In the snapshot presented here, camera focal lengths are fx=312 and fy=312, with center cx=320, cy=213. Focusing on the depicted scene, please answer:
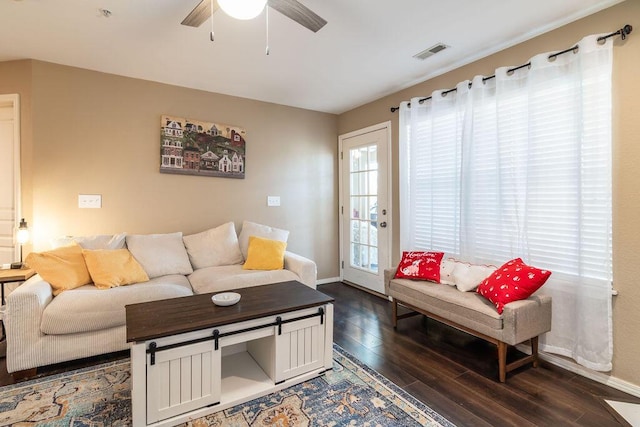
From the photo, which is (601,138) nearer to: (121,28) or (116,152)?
(121,28)

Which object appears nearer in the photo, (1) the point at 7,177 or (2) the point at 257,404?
(2) the point at 257,404

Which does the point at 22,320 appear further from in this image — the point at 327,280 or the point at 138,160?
the point at 327,280

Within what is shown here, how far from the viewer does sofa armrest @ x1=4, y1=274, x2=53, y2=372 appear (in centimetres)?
204

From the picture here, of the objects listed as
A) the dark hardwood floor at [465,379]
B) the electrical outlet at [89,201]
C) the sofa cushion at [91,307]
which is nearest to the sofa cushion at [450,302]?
→ the dark hardwood floor at [465,379]

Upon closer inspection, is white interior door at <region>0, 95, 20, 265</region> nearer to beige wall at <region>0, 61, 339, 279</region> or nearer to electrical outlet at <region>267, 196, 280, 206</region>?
beige wall at <region>0, 61, 339, 279</region>

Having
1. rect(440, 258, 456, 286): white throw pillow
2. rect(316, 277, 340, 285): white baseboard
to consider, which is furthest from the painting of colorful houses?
rect(440, 258, 456, 286): white throw pillow

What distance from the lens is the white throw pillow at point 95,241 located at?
281 cm

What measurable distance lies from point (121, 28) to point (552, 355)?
412 centimetres

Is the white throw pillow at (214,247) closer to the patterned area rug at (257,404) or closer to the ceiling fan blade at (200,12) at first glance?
the patterned area rug at (257,404)

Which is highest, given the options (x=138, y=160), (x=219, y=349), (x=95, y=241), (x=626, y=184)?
(x=138, y=160)

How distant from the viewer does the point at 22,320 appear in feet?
6.77

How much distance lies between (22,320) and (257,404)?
5.48ft

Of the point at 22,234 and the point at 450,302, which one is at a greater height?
the point at 22,234

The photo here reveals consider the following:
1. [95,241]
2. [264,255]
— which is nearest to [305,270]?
[264,255]
